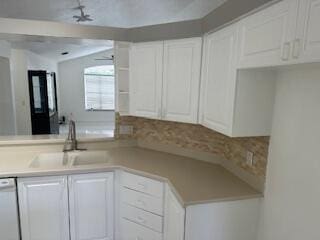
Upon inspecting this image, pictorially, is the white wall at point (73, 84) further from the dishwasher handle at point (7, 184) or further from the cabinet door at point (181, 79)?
the cabinet door at point (181, 79)

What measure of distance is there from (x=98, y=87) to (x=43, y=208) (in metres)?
6.69

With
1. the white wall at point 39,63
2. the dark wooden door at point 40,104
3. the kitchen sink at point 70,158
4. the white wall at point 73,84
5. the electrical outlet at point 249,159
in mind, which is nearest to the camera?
the electrical outlet at point 249,159

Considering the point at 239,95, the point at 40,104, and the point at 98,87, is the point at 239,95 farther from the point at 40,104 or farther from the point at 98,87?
the point at 98,87

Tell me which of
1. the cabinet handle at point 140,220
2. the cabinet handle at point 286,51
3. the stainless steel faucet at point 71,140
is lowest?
the cabinet handle at point 140,220

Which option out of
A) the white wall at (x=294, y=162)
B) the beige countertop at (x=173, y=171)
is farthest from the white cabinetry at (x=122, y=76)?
the white wall at (x=294, y=162)

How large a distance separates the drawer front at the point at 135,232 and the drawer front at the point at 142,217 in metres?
0.04

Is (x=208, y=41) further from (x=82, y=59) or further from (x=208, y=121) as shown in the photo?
(x=82, y=59)

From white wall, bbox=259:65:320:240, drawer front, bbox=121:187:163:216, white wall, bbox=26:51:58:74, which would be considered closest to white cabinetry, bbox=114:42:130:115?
drawer front, bbox=121:187:163:216

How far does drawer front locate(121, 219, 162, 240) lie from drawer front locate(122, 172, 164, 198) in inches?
13.4

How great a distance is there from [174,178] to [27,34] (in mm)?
1833

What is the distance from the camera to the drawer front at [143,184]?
195 cm

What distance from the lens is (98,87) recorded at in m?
8.38

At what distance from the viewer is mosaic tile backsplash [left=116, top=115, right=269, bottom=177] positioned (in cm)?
174

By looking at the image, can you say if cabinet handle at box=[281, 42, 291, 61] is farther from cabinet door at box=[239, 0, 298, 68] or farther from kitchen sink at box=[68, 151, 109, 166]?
kitchen sink at box=[68, 151, 109, 166]
